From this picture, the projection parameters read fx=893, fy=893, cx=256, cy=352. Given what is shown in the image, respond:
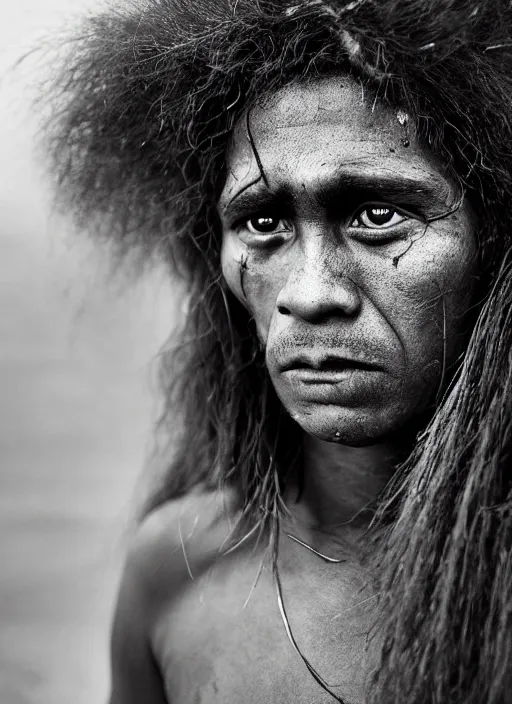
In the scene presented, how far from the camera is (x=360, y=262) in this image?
0.95 meters

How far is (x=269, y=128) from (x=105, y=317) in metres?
0.94

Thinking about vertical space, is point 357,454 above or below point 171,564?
above

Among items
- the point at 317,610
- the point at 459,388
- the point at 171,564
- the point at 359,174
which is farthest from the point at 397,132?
the point at 171,564

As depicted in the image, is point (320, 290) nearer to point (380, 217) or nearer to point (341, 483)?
point (380, 217)

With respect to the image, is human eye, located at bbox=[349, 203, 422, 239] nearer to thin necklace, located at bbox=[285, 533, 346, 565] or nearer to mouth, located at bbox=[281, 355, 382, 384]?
mouth, located at bbox=[281, 355, 382, 384]

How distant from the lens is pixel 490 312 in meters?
0.94

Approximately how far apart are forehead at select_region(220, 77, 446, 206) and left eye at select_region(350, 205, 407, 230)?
4cm

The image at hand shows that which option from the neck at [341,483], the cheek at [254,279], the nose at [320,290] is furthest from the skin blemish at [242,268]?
the neck at [341,483]

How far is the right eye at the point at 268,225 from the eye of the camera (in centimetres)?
102

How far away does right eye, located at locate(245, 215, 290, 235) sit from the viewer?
1.02 meters

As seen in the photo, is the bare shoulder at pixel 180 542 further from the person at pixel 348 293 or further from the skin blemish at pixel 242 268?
the skin blemish at pixel 242 268

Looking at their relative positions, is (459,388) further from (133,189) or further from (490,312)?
(133,189)

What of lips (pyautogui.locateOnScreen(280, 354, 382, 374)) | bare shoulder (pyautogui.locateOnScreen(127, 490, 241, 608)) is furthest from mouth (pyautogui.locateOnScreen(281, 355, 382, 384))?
bare shoulder (pyautogui.locateOnScreen(127, 490, 241, 608))

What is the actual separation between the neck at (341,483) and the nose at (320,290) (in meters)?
0.22
